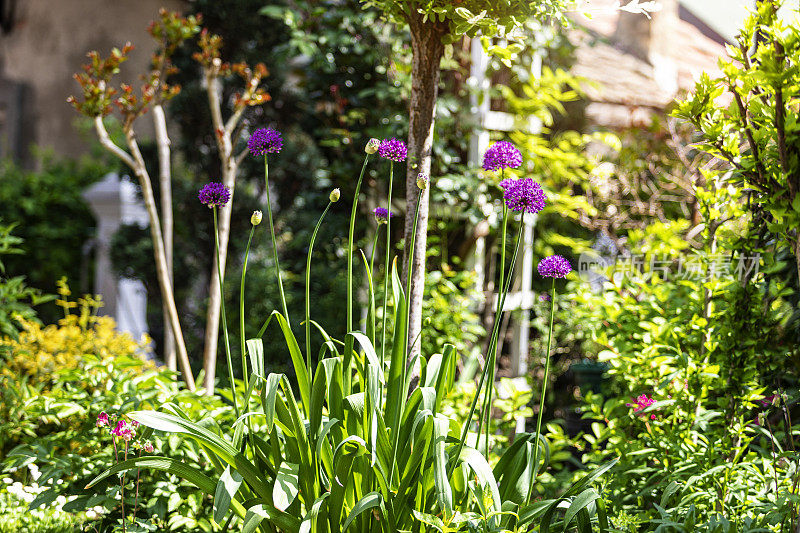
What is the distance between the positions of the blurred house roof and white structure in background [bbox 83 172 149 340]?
10.9 feet

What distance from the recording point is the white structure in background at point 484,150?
372cm

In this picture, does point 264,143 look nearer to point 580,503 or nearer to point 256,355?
point 256,355

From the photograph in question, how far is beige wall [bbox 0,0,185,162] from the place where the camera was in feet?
23.0

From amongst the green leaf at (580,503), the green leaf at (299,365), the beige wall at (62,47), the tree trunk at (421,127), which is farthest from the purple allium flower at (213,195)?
the beige wall at (62,47)

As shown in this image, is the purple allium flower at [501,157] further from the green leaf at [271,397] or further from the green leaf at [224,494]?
the green leaf at [224,494]

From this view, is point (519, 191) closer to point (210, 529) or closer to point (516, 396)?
point (516, 396)

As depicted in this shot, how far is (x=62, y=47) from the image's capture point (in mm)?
7520

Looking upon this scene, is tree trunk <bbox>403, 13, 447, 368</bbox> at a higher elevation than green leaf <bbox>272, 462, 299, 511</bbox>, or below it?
higher

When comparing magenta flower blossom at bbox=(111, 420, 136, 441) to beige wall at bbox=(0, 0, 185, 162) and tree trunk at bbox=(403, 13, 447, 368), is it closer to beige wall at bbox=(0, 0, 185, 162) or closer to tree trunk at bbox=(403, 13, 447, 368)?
tree trunk at bbox=(403, 13, 447, 368)

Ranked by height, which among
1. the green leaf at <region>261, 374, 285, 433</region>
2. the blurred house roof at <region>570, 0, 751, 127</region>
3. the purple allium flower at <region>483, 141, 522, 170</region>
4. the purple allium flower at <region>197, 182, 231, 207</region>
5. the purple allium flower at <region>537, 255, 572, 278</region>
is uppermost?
the blurred house roof at <region>570, 0, 751, 127</region>

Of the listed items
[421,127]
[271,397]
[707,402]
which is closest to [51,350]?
[271,397]

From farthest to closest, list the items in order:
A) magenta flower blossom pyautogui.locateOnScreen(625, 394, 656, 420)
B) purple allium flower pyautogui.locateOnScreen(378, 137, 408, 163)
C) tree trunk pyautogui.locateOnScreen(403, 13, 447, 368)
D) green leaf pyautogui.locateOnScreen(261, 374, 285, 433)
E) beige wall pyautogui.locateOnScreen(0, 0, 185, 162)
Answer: beige wall pyautogui.locateOnScreen(0, 0, 185, 162) → magenta flower blossom pyautogui.locateOnScreen(625, 394, 656, 420) → tree trunk pyautogui.locateOnScreen(403, 13, 447, 368) → purple allium flower pyautogui.locateOnScreen(378, 137, 408, 163) → green leaf pyautogui.locateOnScreen(261, 374, 285, 433)

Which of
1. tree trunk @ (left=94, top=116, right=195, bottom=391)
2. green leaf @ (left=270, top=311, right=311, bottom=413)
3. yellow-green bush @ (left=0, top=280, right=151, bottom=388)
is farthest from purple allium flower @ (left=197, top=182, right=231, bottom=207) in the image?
yellow-green bush @ (left=0, top=280, right=151, bottom=388)

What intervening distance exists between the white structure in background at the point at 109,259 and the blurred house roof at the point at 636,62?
334cm
